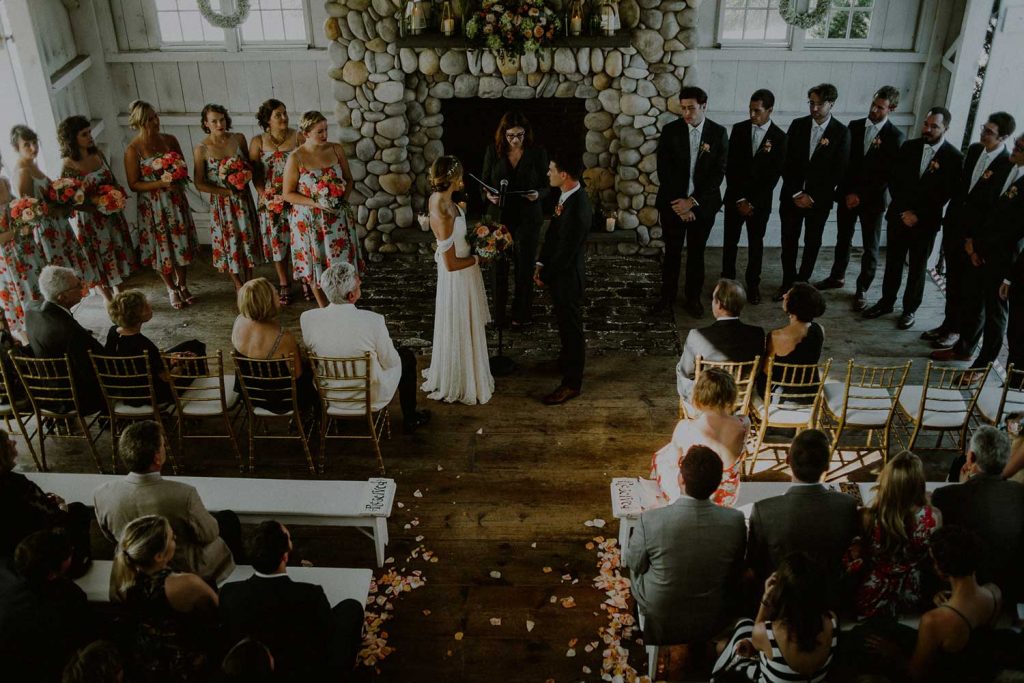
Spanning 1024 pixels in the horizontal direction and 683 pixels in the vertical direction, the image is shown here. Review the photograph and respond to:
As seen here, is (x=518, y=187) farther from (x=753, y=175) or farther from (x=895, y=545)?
(x=895, y=545)

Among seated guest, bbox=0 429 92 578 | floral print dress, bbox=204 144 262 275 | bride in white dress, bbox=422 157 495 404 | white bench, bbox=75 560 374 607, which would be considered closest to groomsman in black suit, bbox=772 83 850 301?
bride in white dress, bbox=422 157 495 404

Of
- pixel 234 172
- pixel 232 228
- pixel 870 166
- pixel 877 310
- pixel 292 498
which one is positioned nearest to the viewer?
pixel 292 498

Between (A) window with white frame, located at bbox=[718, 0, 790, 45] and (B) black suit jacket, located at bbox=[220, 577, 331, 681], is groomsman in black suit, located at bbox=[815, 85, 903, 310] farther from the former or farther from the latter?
(B) black suit jacket, located at bbox=[220, 577, 331, 681]

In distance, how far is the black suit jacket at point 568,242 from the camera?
5.43 meters

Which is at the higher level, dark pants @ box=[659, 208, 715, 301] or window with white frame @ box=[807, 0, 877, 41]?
window with white frame @ box=[807, 0, 877, 41]

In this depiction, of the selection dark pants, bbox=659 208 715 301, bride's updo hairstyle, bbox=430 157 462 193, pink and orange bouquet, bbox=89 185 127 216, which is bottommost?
dark pants, bbox=659 208 715 301

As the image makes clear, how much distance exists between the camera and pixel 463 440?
5418 mm

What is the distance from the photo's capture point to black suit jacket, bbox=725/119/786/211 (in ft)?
22.6

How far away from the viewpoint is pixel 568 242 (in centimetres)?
Answer: 546

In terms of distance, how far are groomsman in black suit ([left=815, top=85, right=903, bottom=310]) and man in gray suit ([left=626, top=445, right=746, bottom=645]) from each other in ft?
15.2

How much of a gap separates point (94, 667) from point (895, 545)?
2.98 m

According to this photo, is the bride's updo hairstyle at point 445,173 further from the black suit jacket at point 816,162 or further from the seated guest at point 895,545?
the black suit jacket at point 816,162

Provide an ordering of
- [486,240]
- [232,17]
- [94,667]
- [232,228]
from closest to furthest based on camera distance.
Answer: [94,667], [486,240], [232,228], [232,17]

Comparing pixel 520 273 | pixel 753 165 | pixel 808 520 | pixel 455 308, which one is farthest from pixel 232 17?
pixel 808 520
